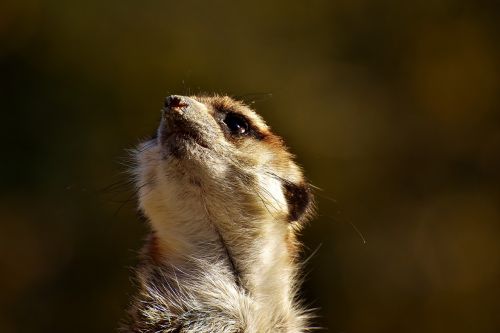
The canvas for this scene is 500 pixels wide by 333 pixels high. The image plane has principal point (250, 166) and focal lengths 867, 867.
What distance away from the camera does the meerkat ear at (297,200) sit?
11.1 ft

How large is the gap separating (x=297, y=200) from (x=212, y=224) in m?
0.42

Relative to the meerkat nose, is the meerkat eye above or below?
below

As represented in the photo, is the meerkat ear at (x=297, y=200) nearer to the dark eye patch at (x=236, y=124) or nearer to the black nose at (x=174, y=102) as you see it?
the dark eye patch at (x=236, y=124)

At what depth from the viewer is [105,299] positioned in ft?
26.5

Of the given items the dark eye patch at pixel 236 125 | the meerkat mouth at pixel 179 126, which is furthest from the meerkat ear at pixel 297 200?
the meerkat mouth at pixel 179 126

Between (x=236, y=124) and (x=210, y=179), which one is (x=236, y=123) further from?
(x=210, y=179)

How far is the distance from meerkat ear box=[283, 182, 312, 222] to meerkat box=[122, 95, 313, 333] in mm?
62

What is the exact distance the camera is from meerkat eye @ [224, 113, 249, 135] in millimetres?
3264

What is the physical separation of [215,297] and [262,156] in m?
0.58

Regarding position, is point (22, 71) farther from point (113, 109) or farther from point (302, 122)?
point (302, 122)

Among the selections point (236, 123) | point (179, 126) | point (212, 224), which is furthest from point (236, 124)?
point (212, 224)

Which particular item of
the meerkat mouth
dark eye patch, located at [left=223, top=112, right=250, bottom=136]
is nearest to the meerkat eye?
dark eye patch, located at [left=223, top=112, right=250, bottom=136]

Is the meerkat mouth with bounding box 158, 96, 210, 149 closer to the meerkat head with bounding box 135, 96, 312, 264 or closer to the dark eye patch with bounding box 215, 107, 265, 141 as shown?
the meerkat head with bounding box 135, 96, 312, 264

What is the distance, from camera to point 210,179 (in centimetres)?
310
